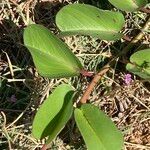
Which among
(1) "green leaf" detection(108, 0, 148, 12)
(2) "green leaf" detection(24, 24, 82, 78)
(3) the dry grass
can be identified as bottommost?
(3) the dry grass

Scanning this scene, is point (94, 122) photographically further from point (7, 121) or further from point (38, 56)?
point (7, 121)

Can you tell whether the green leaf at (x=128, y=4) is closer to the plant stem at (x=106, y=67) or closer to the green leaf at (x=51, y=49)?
the plant stem at (x=106, y=67)

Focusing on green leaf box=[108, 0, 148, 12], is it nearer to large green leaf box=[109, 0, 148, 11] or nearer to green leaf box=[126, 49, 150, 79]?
large green leaf box=[109, 0, 148, 11]

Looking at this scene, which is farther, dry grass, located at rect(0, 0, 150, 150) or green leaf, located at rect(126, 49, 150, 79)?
dry grass, located at rect(0, 0, 150, 150)

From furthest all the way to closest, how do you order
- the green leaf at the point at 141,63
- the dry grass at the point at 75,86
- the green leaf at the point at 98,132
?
the dry grass at the point at 75,86, the green leaf at the point at 141,63, the green leaf at the point at 98,132

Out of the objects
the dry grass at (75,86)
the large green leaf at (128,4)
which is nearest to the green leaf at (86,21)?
the large green leaf at (128,4)

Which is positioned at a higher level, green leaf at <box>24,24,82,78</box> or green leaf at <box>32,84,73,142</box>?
green leaf at <box>24,24,82,78</box>

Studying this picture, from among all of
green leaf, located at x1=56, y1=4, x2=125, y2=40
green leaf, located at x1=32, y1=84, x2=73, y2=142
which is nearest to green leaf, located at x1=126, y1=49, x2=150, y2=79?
green leaf, located at x1=56, y1=4, x2=125, y2=40

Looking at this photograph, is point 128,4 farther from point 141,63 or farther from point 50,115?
point 50,115
